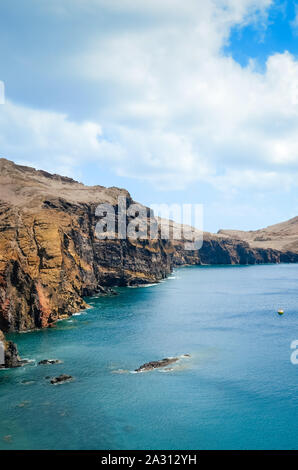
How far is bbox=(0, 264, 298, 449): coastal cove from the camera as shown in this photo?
1794 inches

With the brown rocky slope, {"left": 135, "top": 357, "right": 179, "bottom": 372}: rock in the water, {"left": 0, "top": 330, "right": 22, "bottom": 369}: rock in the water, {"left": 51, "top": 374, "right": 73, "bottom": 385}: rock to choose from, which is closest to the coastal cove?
{"left": 51, "top": 374, "right": 73, "bottom": 385}: rock

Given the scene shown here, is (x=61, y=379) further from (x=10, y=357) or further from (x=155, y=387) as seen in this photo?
(x=155, y=387)

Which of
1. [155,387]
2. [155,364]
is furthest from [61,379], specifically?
[155,364]

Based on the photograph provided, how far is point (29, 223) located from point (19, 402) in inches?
2966

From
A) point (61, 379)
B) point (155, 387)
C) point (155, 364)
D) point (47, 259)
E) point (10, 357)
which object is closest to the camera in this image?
point (155, 387)

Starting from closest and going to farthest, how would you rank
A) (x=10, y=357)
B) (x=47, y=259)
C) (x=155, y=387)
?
(x=155, y=387), (x=10, y=357), (x=47, y=259)

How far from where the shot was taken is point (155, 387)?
59.7 m

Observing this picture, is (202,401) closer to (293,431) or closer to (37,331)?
(293,431)

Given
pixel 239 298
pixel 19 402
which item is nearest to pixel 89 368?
pixel 19 402

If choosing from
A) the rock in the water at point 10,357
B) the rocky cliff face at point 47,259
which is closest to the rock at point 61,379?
the rock in the water at point 10,357

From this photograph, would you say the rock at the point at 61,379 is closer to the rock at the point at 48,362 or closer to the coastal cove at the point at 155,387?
the coastal cove at the point at 155,387

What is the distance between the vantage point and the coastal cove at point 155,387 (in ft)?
149

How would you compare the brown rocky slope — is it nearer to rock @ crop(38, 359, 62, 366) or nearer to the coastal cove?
the coastal cove
